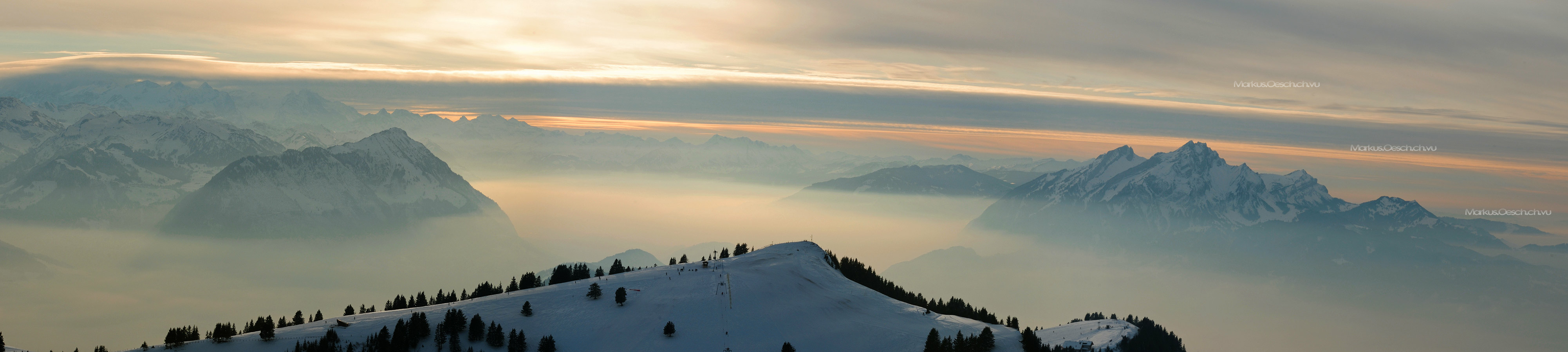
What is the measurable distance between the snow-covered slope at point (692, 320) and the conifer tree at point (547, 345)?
328 centimetres

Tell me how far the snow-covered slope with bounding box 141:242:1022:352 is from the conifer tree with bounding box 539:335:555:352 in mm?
3283

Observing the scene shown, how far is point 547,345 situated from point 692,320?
103 ft

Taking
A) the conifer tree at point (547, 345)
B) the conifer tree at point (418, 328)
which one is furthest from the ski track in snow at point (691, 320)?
the conifer tree at point (547, 345)

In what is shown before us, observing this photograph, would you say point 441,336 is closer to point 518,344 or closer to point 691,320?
point 518,344

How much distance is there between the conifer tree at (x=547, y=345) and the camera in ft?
465

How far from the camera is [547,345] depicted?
14225cm

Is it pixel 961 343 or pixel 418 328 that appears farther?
pixel 961 343

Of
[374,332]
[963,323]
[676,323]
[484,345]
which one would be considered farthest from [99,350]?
[963,323]

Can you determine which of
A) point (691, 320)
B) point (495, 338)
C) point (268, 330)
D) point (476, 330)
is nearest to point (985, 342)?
point (691, 320)

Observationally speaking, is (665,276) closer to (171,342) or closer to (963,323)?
(963,323)

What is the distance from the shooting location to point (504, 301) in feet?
546

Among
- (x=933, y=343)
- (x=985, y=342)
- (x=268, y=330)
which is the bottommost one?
(x=985, y=342)

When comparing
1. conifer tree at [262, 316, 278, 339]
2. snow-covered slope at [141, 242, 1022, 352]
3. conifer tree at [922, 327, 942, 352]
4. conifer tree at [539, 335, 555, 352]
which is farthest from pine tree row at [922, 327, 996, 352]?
conifer tree at [262, 316, 278, 339]

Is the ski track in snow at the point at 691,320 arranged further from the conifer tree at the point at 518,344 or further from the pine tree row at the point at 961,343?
the pine tree row at the point at 961,343
